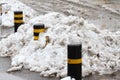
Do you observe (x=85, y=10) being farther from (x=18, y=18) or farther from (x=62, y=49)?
(x=62, y=49)

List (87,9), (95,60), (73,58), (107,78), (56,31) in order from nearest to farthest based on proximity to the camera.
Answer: (73,58)
(107,78)
(95,60)
(56,31)
(87,9)

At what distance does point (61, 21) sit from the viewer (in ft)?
39.4

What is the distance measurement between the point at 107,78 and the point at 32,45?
2382 mm

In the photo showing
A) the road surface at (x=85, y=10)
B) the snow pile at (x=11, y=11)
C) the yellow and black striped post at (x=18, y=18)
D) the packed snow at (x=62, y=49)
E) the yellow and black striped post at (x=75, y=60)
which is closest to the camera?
the yellow and black striped post at (x=75, y=60)

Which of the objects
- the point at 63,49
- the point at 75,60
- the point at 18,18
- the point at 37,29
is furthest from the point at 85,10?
the point at 75,60

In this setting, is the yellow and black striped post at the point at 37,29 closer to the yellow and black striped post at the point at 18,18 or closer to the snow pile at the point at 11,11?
the yellow and black striped post at the point at 18,18

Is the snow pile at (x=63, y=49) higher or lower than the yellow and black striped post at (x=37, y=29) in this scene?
lower

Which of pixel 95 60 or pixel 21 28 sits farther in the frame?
pixel 21 28

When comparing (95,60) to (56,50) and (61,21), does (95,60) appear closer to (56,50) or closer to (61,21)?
(56,50)

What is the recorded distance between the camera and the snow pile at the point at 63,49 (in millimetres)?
10367

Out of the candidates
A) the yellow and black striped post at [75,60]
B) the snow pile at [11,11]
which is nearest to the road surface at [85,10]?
the snow pile at [11,11]

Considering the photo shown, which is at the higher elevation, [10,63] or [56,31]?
[56,31]

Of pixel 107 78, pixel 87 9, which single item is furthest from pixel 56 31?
pixel 87 9

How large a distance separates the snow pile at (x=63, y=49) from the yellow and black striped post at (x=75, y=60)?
3.04ft
